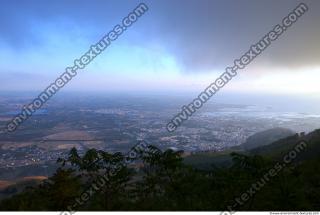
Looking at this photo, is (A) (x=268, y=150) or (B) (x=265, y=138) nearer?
(A) (x=268, y=150)

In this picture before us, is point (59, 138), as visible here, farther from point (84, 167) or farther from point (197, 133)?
point (84, 167)

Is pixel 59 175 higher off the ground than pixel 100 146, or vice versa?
pixel 59 175

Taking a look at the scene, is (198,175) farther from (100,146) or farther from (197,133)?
(197,133)

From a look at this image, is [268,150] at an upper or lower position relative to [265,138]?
upper

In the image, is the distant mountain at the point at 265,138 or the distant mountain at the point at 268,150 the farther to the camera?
the distant mountain at the point at 265,138

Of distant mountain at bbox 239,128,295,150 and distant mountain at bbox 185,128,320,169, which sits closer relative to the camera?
distant mountain at bbox 185,128,320,169

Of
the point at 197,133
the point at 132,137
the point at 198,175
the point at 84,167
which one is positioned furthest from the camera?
the point at 197,133

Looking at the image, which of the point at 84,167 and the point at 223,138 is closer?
the point at 84,167

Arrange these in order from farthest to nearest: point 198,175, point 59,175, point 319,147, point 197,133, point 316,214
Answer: point 197,133
point 319,147
point 198,175
point 59,175
point 316,214

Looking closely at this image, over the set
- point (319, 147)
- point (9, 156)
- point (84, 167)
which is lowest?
point (9, 156)

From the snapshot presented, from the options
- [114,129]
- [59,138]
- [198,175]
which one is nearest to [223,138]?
[114,129]
